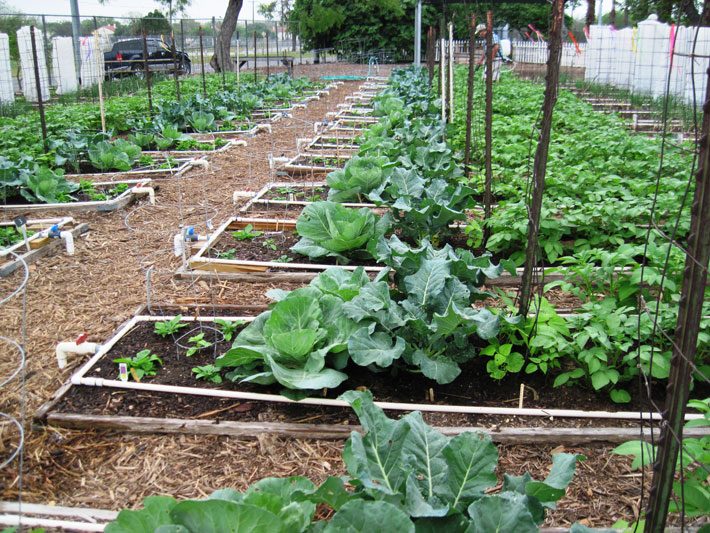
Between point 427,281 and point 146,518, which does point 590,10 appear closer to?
point 427,281

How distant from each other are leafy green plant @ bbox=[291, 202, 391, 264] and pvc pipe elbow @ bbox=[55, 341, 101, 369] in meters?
1.64

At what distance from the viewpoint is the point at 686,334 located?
5.26ft

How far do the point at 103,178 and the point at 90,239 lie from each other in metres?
2.03

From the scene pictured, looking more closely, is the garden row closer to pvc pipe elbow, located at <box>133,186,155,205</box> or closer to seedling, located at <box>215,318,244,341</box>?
pvc pipe elbow, located at <box>133,186,155,205</box>

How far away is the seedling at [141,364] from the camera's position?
10.3ft

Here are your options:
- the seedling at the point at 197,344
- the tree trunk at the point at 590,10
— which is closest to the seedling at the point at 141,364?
the seedling at the point at 197,344

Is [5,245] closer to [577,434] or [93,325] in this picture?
[93,325]

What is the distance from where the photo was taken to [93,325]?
3.79 metres

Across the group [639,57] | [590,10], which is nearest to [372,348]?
[639,57]

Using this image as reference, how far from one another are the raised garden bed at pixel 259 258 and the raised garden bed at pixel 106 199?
4.54ft

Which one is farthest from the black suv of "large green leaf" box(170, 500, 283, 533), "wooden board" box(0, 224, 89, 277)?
"large green leaf" box(170, 500, 283, 533)

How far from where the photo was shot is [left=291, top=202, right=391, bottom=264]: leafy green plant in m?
4.38

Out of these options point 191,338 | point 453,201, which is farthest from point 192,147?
point 191,338

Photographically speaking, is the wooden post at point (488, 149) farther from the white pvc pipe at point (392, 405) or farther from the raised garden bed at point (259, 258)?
the white pvc pipe at point (392, 405)
